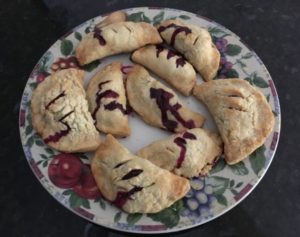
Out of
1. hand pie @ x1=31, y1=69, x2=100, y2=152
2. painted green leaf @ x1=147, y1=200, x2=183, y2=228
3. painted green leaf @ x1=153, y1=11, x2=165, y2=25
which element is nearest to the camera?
painted green leaf @ x1=147, y1=200, x2=183, y2=228

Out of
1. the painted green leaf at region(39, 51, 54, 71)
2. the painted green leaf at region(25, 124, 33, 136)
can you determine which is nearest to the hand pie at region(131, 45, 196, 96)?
the painted green leaf at region(39, 51, 54, 71)

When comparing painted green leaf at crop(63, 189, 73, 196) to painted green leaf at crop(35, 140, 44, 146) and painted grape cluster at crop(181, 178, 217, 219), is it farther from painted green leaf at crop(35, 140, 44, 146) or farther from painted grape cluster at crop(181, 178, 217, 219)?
painted grape cluster at crop(181, 178, 217, 219)

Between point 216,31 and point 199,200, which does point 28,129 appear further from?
point 216,31

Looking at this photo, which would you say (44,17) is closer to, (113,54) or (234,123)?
(113,54)

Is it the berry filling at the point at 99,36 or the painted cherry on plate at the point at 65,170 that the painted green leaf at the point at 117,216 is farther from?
the berry filling at the point at 99,36

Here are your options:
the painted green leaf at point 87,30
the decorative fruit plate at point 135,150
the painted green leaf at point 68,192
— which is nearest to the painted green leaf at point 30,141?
the decorative fruit plate at point 135,150

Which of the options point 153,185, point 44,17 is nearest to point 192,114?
point 153,185
